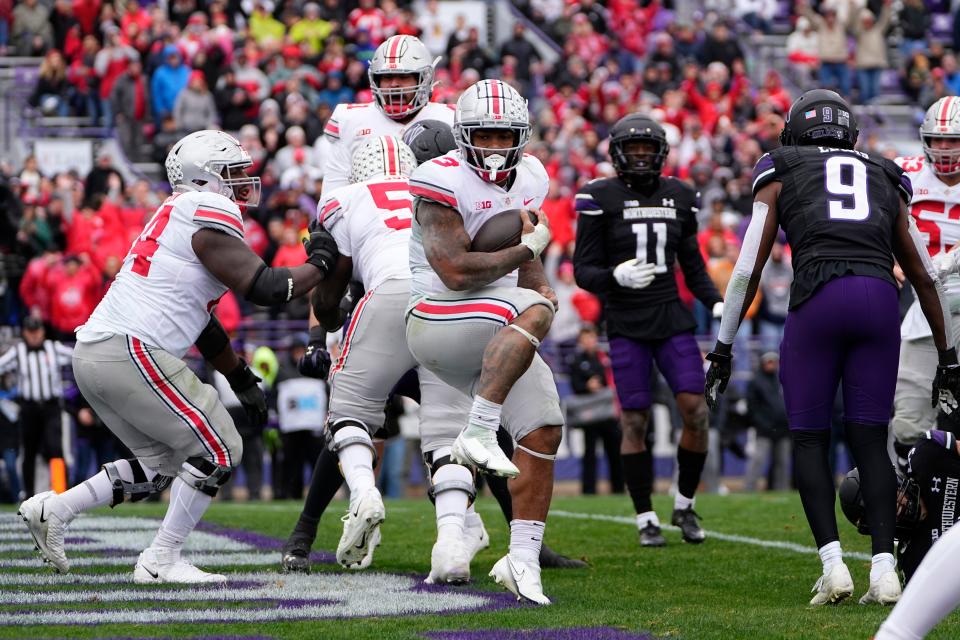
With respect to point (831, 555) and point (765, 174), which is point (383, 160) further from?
point (831, 555)

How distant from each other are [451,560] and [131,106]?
12695mm

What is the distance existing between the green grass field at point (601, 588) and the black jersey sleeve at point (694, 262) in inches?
51.8

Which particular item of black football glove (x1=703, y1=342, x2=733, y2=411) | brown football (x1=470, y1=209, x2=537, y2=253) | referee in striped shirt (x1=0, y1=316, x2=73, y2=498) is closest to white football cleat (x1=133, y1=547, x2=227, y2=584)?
brown football (x1=470, y1=209, x2=537, y2=253)

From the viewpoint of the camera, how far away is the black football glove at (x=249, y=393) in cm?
641

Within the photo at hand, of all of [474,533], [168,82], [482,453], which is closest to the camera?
[482,453]

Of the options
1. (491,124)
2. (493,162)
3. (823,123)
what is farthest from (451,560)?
(823,123)

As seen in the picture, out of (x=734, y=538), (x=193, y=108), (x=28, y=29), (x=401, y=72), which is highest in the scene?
(x=28, y=29)

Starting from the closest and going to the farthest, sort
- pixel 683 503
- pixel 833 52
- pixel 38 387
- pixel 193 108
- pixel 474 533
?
pixel 474 533, pixel 683 503, pixel 38 387, pixel 193 108, pixel 833 52

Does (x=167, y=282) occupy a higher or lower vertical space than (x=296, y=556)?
higher

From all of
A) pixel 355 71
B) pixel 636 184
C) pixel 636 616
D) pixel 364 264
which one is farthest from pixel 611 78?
pixel 636 616

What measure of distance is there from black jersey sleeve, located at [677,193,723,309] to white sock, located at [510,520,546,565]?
2.92 metres

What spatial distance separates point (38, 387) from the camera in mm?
12633

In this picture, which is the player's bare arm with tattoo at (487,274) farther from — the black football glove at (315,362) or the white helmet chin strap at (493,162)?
the black football glove at (315,362)

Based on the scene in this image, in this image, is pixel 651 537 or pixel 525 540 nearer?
pixel 525 540
